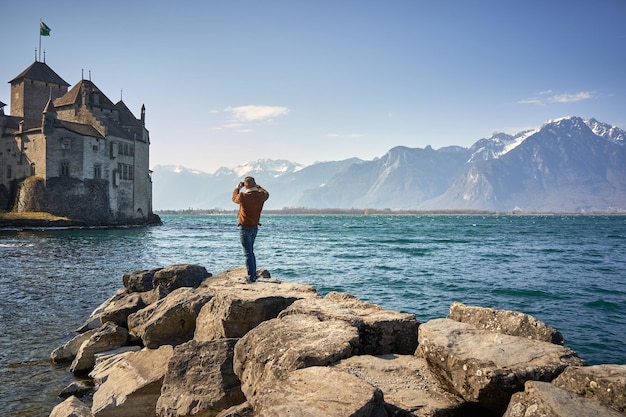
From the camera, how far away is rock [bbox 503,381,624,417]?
428cm

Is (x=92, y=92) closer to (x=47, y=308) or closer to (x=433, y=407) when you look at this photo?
(x=47, y=308)

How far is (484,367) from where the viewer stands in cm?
523

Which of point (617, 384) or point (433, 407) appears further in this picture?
point (433, 407)

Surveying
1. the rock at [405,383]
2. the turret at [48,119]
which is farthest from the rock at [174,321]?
the turret at [48,119]

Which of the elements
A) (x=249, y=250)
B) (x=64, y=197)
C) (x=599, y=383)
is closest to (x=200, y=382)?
(x=249, y=250)

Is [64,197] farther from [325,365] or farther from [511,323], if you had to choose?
[511,323]

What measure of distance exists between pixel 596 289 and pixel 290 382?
71.9ft

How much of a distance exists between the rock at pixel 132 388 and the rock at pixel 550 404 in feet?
18.3

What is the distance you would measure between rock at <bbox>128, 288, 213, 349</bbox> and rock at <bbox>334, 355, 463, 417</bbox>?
183 inches

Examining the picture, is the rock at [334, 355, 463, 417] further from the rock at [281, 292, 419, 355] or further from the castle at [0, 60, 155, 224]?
the castle at [0, 60, 155, 224]

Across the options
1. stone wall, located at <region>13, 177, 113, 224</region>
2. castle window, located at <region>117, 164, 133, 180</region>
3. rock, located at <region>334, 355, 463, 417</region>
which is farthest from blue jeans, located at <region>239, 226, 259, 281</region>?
castle window, located at <region>117, 164, 133, 180</region>

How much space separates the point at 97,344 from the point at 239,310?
13.5 feet

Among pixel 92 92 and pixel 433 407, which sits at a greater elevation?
pixel 92 92

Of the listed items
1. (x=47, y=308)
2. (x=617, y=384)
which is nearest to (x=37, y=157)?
(x=47, y=308)
